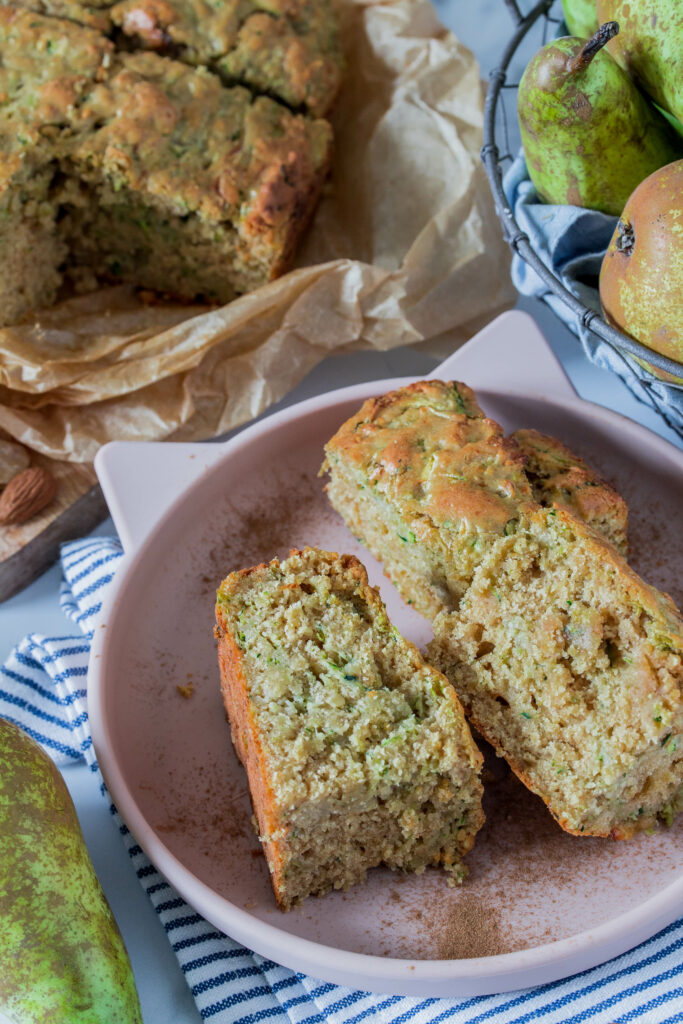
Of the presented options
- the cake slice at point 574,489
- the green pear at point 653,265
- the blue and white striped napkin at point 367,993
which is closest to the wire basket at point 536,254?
the green pear at point 653,265

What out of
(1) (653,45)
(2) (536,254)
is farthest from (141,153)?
(1) (653,45)

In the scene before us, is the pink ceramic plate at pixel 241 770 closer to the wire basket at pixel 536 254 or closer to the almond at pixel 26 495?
the wire basket at pixel 536 254

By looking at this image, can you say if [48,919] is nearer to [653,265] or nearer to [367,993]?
[367,993]

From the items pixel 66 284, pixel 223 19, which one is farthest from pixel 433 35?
pixel 66 284

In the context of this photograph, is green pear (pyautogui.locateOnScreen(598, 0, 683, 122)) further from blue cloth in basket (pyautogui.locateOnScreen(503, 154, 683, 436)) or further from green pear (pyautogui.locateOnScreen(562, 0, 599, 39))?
blue cloth in basket (pyautogui.locateOnScreen(503, 154, 683, 436))

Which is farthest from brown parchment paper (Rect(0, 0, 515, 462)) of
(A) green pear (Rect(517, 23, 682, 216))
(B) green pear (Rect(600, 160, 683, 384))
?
(B) green pear (Rect(600, 160, 683, 384))

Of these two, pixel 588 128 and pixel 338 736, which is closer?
pixel 338 736
